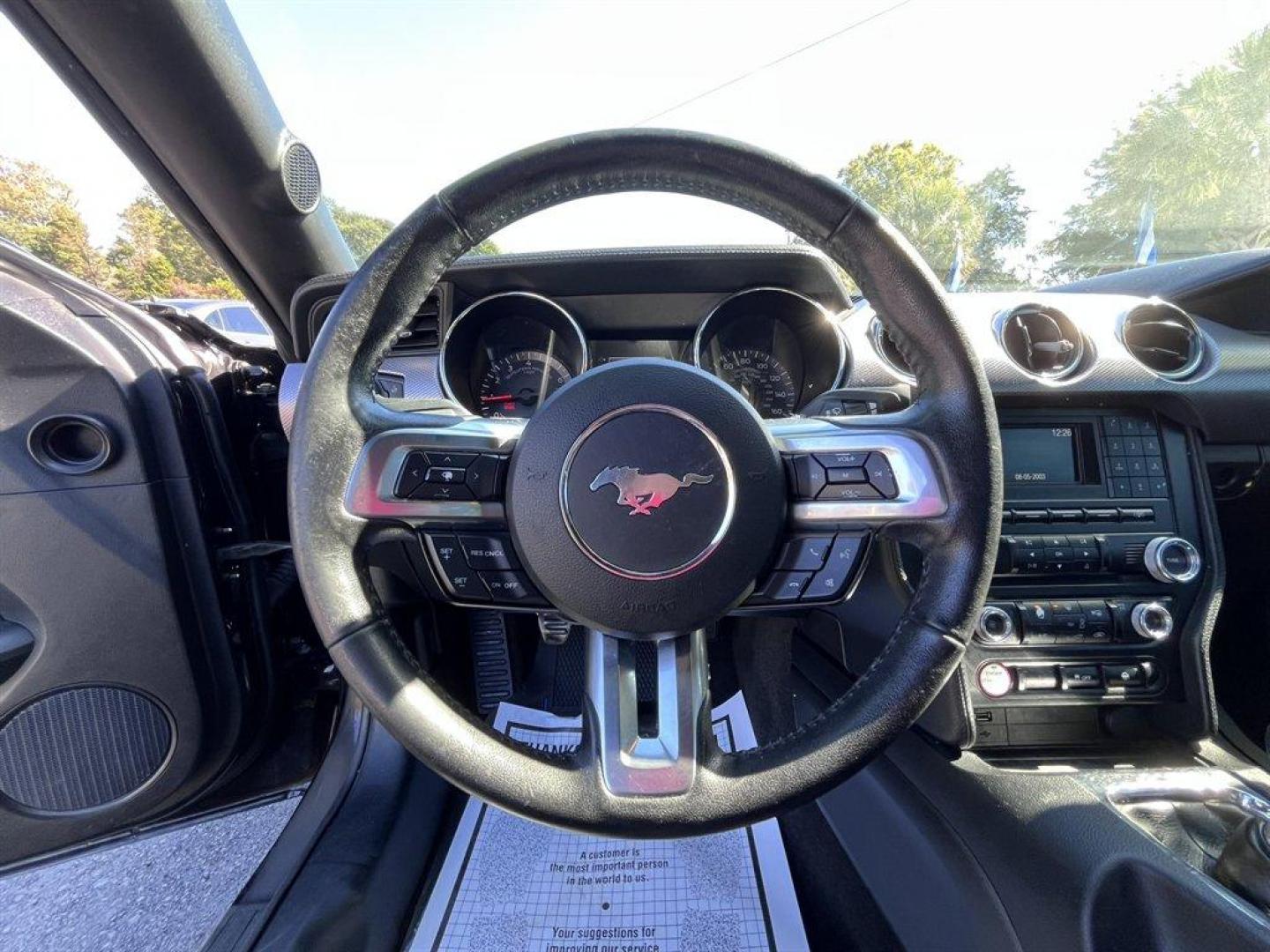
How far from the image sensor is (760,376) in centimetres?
174

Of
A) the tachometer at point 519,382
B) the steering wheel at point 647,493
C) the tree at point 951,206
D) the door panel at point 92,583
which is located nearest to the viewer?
the steering wheel at point 647,493

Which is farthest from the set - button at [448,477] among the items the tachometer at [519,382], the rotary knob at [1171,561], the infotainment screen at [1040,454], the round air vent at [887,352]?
the rotary knob at [1171,561]

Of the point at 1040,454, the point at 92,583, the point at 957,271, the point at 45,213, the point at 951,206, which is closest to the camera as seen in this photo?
the point at 92,583

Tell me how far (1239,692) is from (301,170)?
8.54 ft

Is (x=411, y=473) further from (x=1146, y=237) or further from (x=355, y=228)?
(x=1146, y=237)

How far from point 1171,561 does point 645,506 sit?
1191 mm

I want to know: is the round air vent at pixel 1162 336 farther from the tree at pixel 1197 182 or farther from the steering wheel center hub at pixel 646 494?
the steering wheel center hub at pixel 646 494

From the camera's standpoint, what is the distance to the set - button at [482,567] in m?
0.88

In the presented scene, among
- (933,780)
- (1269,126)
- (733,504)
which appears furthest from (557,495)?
(1269,126)

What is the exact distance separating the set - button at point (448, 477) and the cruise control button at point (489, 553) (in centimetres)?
6

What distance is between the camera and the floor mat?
47.2 inches

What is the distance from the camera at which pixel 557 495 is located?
0.81 metres

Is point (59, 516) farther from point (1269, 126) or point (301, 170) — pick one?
point (1269, 126)

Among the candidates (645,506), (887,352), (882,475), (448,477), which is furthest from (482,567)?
(887,352)
